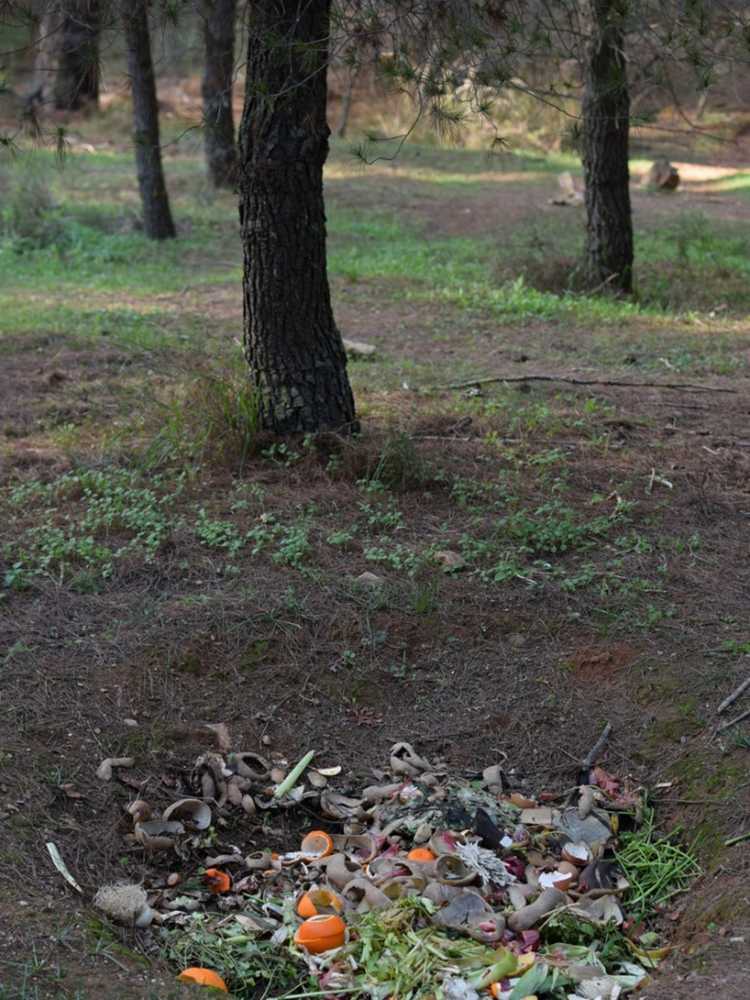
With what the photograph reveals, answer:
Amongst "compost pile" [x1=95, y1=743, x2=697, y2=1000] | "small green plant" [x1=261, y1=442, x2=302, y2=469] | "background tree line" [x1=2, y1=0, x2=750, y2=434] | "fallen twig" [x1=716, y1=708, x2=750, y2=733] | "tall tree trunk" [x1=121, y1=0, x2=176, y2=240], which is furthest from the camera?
"tall tree trunk" [x1=121, y1=0, x2=176, y2=240]

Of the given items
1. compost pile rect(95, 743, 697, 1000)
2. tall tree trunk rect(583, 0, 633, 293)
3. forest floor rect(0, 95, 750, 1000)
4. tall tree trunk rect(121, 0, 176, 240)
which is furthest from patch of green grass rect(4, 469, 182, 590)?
tall tree trunk rect(121, 0, 176, 240)

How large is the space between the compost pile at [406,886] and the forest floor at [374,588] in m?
0.11

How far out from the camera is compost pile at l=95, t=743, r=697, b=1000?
301 centimetres

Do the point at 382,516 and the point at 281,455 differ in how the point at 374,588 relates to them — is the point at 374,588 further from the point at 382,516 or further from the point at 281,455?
the point at 281,455


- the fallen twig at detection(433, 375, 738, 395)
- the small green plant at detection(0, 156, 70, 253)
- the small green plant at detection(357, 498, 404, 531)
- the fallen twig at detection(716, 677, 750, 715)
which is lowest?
the fallen twig at detection(716, 677, 750, 715)

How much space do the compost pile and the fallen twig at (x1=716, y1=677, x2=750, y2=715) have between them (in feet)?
1.33

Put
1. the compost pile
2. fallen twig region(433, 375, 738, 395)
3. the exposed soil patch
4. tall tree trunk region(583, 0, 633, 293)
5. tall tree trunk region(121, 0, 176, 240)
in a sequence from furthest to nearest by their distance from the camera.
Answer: tall tree trunk region(121, 0, 176, 240), tall tree trunk region(583, 0, 633, 293), fallen twig region(433, 375, 738, 395), the exposed soil patch, the compost pile

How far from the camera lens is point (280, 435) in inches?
224

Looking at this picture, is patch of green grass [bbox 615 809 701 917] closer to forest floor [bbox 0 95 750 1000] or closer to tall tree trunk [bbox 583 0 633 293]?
forest floor [bbox 0 95 750 1000]

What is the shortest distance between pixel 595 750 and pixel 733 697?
490 mm

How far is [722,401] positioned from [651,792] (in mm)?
3499

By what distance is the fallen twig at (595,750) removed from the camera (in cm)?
390

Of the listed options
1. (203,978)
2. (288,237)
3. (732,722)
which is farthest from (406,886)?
(288,237)

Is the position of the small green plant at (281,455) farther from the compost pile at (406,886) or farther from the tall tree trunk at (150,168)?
the tall tree trunk at (150,168)
